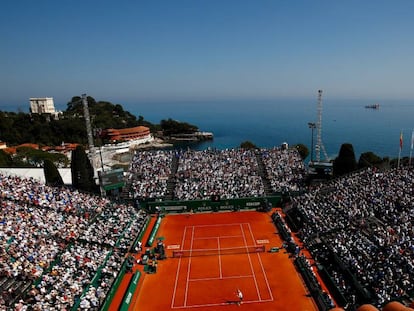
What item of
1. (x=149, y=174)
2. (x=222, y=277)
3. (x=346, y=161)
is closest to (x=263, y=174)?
(x=346, y=161)

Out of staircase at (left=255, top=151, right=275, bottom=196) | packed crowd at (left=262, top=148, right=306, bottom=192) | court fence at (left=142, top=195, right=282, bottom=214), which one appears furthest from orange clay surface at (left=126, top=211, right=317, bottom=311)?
packed crowd at (left=262, top=148, right=306, bottom=192)

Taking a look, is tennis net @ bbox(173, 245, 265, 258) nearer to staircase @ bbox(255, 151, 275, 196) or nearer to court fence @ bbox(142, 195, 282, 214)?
court fence @ bbox(142, 195, 282, 214)

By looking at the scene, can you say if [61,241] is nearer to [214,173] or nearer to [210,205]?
[210,205]

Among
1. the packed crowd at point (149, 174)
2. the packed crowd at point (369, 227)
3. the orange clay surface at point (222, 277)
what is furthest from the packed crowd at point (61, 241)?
the packed crowd at point (369, 227)

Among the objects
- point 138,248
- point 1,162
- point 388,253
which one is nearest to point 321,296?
point 388,253

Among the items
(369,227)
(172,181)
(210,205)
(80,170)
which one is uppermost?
(80,170)

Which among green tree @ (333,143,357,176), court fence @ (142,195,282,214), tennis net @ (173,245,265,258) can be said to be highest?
green tree @ (333,143,357,176)

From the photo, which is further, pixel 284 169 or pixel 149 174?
pixel 284 169
